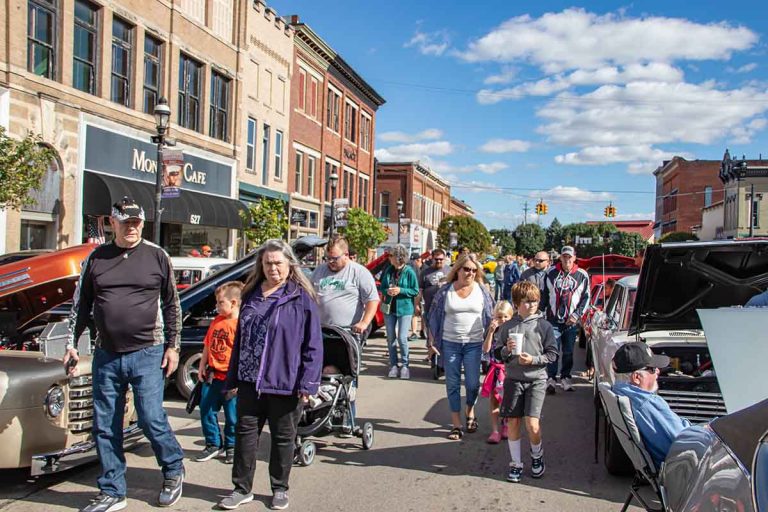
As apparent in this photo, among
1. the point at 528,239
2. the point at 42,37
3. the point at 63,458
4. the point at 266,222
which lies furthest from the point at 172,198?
the point at 528,239

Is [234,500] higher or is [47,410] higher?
[47,410]

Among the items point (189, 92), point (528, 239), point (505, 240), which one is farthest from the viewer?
point (505, 240)

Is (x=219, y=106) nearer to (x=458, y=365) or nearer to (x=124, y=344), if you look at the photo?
(x=458, y=365)

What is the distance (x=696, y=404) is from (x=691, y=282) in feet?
6.29

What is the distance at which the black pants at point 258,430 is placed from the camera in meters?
4.86

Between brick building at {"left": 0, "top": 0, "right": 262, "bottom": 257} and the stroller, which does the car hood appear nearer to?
the stroller

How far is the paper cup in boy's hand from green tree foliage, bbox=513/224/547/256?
95.0 m

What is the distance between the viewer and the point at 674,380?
5355 millimetres

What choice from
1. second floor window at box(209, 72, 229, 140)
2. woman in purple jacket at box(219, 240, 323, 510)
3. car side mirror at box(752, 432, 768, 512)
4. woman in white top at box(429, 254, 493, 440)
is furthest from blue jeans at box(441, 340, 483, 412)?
second floor window at box(209, 72, 229, 140)

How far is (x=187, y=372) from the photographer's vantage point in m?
8.30

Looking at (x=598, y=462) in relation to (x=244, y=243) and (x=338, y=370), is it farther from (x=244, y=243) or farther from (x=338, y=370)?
(x=244, y=243)

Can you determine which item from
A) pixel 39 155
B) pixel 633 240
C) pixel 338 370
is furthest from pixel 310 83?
pixel 633 240

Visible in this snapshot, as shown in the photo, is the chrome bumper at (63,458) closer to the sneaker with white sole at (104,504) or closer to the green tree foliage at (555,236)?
the sneaker with white sole at (104,504)

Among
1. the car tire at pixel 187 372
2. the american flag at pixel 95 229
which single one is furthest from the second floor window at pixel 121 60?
the car tire at pixel 187 372
